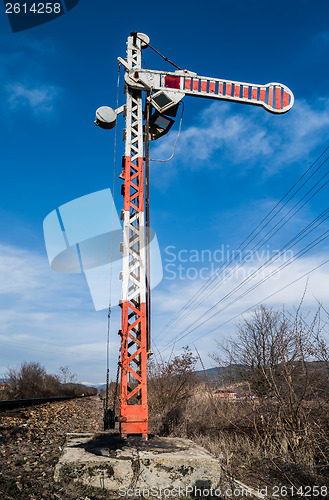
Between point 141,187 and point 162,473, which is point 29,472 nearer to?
point 162,473

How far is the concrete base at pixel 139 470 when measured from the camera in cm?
421

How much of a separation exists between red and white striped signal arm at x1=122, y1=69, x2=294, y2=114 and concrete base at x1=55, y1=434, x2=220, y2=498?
6.73 m

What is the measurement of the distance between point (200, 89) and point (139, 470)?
771 centimetres

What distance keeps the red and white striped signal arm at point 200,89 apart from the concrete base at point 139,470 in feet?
22.1

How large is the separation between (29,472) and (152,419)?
6955 millimetres

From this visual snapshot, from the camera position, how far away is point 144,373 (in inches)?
241

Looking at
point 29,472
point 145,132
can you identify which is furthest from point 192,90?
point 29,472

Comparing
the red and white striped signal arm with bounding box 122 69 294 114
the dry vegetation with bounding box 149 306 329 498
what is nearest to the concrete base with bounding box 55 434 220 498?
the dry vegetation with bounding box 149 306 329 498

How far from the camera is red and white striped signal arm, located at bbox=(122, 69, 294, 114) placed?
764 cm

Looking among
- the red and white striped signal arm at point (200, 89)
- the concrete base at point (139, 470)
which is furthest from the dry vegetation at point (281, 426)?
the red and white striped signal arm at point (200, 89)

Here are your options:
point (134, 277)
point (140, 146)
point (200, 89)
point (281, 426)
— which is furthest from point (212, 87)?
point (281, 426)

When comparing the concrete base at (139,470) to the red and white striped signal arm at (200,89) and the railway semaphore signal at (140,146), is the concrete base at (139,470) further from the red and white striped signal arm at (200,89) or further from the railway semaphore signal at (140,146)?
the red and white striped signal arm at (200,89)

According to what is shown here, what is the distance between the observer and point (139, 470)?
4309mm

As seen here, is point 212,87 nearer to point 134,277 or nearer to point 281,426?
point 134,277
